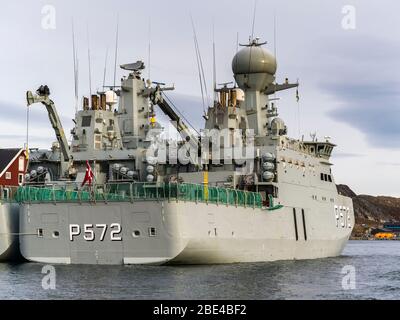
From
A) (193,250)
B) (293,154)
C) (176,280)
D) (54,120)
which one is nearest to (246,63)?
(293,154)

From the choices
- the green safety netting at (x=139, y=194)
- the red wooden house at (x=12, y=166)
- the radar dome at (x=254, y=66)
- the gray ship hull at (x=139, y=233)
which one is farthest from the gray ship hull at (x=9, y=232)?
the radar dome at (x=254, y=66)

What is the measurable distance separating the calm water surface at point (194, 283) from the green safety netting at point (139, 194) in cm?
326

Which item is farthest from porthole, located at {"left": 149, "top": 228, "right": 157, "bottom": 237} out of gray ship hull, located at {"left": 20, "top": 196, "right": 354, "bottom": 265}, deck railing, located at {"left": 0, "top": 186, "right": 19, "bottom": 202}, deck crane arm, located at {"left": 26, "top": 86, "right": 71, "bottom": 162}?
deck crane arm, located at {"left": 26, "top": 86, "right": 71, "bottom": 162}

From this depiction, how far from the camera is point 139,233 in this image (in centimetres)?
3550

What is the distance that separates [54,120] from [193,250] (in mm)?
13871

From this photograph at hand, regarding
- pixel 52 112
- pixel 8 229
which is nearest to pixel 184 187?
pixel 8 229

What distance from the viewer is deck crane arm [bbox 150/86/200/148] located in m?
45.4

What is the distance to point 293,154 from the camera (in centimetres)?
4650

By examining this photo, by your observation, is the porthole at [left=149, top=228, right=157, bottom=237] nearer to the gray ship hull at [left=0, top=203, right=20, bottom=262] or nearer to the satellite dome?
the gray ship hull at [left=0, top=203, right=20, bottom=262]

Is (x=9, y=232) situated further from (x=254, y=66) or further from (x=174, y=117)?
(x=254, y=66)

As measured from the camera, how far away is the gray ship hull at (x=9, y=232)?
39.9m

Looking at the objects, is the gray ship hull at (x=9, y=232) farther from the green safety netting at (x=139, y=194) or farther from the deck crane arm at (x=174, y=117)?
the deck crane arm at (x=174, y=117)

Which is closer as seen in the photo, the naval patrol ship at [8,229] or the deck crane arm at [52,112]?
the naval patrol ship at [8,229]
